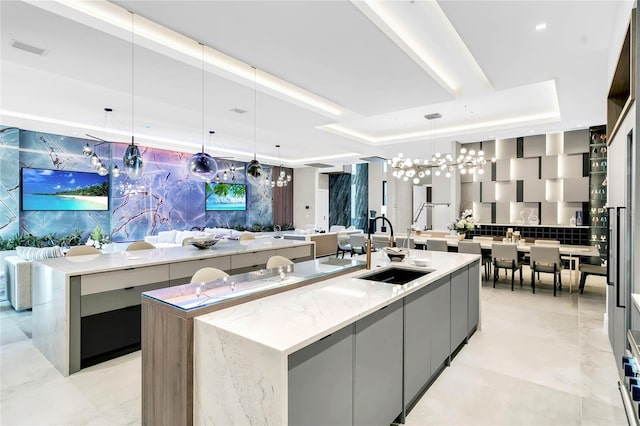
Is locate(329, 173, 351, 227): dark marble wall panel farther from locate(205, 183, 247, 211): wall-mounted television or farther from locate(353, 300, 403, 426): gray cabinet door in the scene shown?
locate(353, 300, 403, 426): gray cabinet door

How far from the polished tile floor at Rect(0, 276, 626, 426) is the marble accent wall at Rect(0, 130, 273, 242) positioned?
4.37 m

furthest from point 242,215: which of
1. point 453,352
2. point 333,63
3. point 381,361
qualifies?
point 381,361

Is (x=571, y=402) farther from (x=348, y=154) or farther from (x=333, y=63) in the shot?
(x=348, y=154)

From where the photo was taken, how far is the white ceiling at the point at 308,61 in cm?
271

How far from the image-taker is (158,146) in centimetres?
885

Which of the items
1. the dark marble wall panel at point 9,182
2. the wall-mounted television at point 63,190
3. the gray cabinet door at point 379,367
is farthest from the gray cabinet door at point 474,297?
the dark marble wall panel at point 9,182

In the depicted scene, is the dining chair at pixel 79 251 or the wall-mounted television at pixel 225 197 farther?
the wall-mounted television at pixel 225 197

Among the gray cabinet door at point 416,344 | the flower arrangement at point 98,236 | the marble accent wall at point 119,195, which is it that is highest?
the marble accent wall at point 119,195

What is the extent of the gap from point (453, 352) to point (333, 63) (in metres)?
3.15

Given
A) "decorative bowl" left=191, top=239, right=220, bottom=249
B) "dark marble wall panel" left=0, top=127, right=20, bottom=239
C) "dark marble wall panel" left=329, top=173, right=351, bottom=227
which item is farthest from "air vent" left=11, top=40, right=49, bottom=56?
"dark marble wall panel" left=329, top=173, right=351, bottom=227

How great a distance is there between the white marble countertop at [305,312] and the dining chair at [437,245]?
3.71m

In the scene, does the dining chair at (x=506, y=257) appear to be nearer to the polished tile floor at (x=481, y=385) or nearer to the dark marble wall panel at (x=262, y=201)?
the polished tile floor at (x=481, y=385)

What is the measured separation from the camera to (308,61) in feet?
11.5

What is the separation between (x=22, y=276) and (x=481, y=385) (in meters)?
5.43
